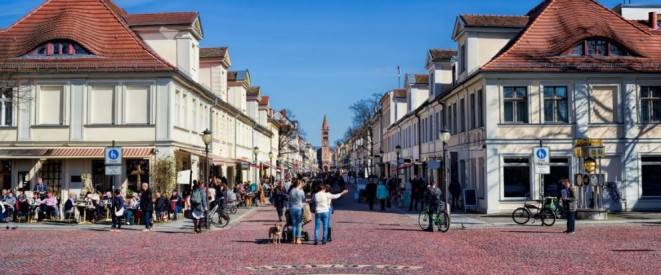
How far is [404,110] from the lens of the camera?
65.6 m

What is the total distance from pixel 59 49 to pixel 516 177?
19701 millimetres

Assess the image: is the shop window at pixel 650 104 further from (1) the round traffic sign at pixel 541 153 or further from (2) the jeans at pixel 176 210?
(2) the jeans at pixel 176 210

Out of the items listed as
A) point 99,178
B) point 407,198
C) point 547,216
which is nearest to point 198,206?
point 99,178

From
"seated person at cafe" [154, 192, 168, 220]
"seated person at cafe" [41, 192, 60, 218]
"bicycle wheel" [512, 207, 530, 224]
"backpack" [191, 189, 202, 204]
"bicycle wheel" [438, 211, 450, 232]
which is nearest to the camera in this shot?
"bicycle wheel" [438, 211, 450, 232]

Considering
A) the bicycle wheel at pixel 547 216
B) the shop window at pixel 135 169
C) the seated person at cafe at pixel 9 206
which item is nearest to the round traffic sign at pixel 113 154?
the seated person at cafe at pixel 9 206

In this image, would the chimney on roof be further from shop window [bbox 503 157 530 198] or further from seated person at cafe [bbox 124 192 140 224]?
seated person at cafe [bbox 124 192 140 224]

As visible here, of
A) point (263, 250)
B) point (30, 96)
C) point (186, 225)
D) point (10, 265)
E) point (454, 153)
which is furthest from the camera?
point (454, 153)

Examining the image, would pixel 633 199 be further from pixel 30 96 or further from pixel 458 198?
pixel 30 96

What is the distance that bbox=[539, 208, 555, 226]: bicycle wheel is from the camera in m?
24.0

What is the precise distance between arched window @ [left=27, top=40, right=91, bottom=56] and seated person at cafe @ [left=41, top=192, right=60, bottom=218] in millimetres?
6435

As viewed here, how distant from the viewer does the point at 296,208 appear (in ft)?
61.3

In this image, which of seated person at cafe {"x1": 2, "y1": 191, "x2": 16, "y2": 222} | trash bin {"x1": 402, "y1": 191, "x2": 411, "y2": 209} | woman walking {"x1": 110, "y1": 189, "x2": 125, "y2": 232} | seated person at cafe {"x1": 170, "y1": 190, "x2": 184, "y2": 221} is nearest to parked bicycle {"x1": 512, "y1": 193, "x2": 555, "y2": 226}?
trash bin {"x1": 402, "y1": 191, "x2": 411, "y2": 209}

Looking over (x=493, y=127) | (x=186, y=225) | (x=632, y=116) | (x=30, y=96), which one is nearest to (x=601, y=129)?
(x=632, y=116)

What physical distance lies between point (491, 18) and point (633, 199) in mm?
10419
